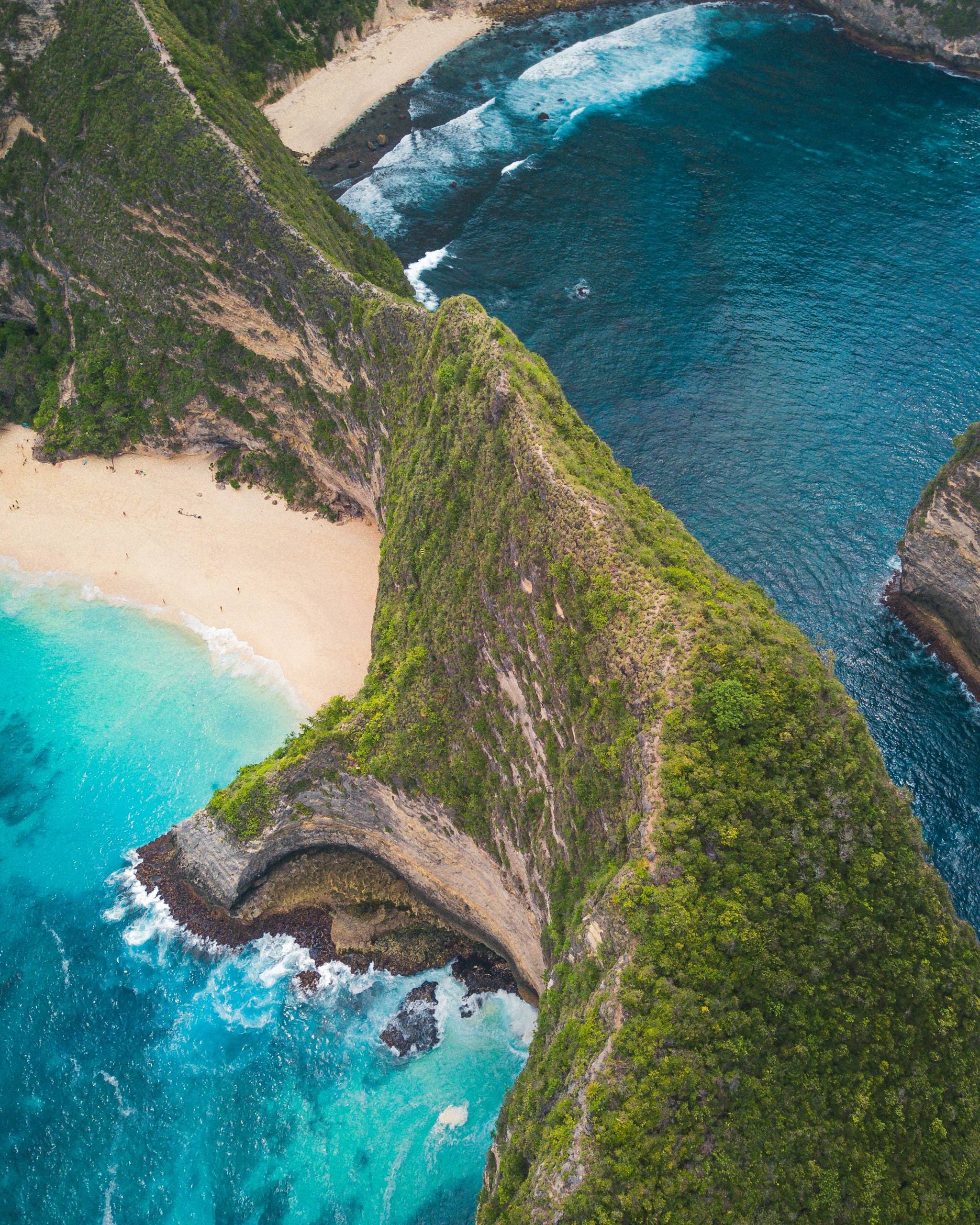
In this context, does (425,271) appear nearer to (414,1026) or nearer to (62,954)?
(62,954)

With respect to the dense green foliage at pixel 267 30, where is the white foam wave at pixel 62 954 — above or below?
below

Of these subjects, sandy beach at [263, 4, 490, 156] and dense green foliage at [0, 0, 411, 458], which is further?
sandy beach at [263, 4, 490, 156]

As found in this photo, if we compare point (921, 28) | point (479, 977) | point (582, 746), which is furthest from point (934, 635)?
point (921, 28)

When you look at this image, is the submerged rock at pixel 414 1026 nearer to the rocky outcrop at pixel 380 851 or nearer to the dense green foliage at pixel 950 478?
the rocky outcrop at pixel 380 851

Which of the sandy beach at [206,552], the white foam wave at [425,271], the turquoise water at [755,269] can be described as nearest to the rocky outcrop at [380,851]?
the sandy beach at [206,552]

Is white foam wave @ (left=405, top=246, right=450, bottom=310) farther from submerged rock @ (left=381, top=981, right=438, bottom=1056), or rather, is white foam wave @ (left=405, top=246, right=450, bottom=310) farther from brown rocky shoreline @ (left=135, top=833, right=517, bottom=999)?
submerged rock @ (left=381, top=981, right=438, bottom=1056)

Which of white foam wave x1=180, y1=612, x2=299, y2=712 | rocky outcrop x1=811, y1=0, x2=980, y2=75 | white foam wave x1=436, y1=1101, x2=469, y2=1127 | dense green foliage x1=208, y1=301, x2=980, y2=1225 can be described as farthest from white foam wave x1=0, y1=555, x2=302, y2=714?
rocky outcrop x1=811, y1=0, x2=980, y2=75
